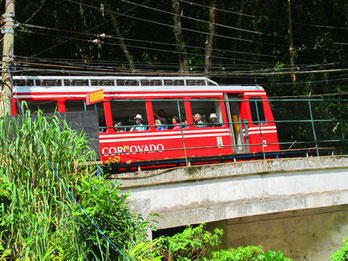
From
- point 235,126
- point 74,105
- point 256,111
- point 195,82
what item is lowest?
point 235,126

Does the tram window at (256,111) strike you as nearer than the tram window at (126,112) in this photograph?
No

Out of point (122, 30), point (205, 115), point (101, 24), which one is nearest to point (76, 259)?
point (205, 115)

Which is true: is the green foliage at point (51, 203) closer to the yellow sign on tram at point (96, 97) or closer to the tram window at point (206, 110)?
the yellow sign on tram at point (96, 97)

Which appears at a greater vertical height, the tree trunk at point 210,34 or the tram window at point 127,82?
the tree trunk at point 210,34

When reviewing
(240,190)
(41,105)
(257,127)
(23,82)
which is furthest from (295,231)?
(23,82)

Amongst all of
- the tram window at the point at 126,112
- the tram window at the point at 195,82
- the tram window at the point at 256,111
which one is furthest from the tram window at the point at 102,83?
the tram window at the point at 256,111

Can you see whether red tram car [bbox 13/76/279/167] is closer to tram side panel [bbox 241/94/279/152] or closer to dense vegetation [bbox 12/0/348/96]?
tram side panel [bbox 241/94/279/152]

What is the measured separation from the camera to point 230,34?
Result: 2500 cm

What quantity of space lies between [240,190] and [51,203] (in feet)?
14.7

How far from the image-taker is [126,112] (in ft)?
42.5

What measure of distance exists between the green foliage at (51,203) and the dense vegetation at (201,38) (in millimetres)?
13534

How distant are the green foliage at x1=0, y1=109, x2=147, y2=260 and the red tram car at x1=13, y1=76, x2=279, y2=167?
4.05 m

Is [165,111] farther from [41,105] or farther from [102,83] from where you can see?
[41,105]

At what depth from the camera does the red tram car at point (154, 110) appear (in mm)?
12250
